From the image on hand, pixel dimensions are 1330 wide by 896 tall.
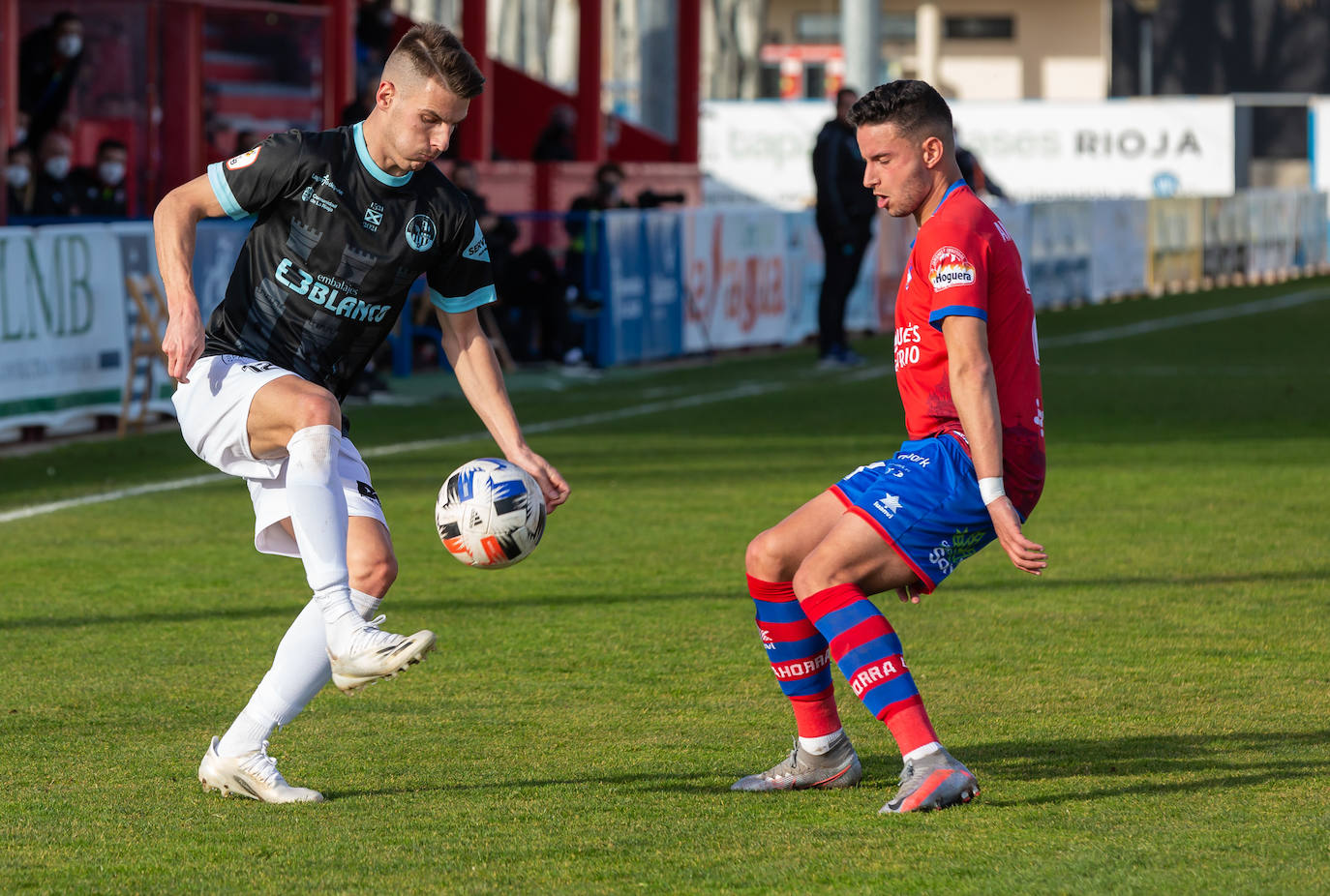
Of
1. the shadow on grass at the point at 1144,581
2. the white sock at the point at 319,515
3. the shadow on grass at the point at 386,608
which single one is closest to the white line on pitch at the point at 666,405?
the shadow on grass at the point at 386,608

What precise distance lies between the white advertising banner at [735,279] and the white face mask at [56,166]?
5.76 meters

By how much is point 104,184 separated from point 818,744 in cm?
1389

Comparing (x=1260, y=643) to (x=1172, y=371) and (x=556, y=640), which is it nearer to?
(x=556, y=640)

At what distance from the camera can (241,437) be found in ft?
16.7

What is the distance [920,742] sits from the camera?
5.08 m

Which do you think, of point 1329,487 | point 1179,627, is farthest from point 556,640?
point 1329,487

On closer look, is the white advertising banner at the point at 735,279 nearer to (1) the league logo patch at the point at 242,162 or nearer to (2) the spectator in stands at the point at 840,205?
(2) the spectator in stands at the point at 840,205

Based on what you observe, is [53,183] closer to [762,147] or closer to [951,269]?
[951,269]

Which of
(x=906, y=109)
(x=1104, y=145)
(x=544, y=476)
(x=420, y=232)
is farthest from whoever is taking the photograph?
(x=1104, y=145)

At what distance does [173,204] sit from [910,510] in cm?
194

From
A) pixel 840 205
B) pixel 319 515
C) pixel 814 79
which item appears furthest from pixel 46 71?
pixel 814 79

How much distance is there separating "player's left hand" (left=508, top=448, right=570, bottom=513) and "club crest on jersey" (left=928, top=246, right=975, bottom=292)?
1.12m

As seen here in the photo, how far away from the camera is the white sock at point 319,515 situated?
4980 millimetres

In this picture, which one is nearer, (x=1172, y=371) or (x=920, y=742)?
(x=920, y=742)
